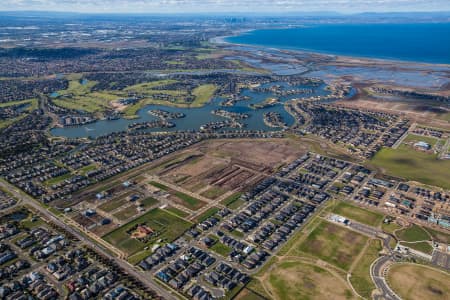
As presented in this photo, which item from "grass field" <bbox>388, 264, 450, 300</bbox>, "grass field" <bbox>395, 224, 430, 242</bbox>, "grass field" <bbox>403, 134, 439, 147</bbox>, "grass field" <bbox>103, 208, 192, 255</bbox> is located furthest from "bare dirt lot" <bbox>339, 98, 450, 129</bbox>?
"grass field" <bbox>103, 208, 192, 255</bbox>

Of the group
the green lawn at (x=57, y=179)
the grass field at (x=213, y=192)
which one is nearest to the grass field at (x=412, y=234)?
the grass field at (x=213, y=192)

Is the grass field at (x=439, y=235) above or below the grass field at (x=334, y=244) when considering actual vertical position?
above

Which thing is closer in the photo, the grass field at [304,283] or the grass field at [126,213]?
the grass field at [304,283]

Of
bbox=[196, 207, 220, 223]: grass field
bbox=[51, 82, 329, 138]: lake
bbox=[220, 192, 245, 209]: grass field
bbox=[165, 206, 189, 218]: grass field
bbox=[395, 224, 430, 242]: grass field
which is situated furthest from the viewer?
bbox=[51, 82, 329, 138]: lake

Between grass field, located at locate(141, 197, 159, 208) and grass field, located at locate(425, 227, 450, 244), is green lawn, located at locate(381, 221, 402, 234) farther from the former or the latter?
grass field, located at locate(141, 197, 159, 208)

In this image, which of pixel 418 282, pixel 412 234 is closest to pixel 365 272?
pixel 418 282

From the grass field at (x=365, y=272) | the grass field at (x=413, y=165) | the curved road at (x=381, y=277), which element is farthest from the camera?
the grass field at (x=413, y=165)

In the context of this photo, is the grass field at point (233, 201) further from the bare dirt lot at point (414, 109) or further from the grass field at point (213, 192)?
the bare dirt lot at point (414, 109)

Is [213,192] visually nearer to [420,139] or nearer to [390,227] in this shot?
[390,227]
